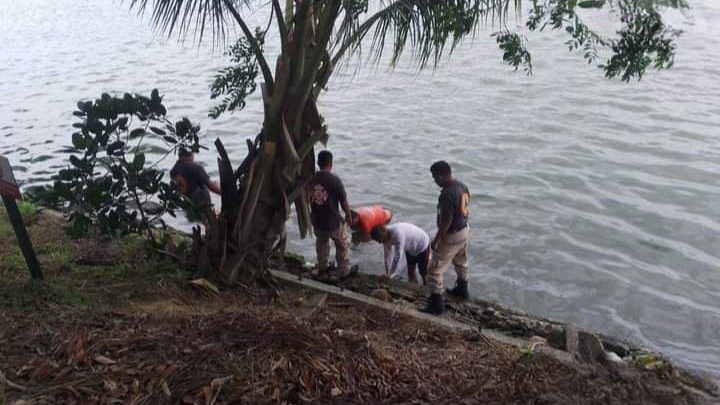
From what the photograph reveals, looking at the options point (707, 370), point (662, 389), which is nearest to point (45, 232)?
point (662, 389)

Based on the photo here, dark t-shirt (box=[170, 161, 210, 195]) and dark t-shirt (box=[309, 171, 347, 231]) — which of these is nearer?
dark t-shirt (box=[309, 171, 347, 231])

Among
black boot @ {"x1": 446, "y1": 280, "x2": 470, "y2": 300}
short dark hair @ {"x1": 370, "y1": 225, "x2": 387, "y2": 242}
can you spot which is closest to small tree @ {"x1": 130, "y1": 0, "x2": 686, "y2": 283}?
short dark hair @ {"x1": 370, "y1": 225, "x2": 387, "y2": 242}

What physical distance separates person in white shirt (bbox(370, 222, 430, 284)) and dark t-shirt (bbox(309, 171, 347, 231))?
591mm

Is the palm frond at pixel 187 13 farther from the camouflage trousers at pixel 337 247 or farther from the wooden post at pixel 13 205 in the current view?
the camouflage trousers at pixel 337 247

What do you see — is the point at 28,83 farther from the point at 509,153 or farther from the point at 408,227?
the point at 408,227

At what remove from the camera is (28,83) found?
67.9 feet

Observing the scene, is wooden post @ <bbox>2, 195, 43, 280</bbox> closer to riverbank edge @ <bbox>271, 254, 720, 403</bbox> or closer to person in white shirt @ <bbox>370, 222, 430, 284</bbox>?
riverbank edge @ <bbox>271, 254, 720, 403</bbox>

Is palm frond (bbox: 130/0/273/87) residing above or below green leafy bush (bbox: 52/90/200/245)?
above

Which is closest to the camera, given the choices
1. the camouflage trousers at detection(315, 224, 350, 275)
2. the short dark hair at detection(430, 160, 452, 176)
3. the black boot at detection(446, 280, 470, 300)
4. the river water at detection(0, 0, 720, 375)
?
the short dark hair at detection(430, 160, 452, 176)

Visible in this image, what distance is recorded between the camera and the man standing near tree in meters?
7.96

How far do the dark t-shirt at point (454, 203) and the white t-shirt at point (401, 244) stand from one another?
0.99m

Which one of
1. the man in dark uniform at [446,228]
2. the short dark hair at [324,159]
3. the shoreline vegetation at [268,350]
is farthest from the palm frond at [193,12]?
the man in dark uniform at [446,228]

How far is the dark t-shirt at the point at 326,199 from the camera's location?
7.95 meters

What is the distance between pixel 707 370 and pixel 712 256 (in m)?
2.99
